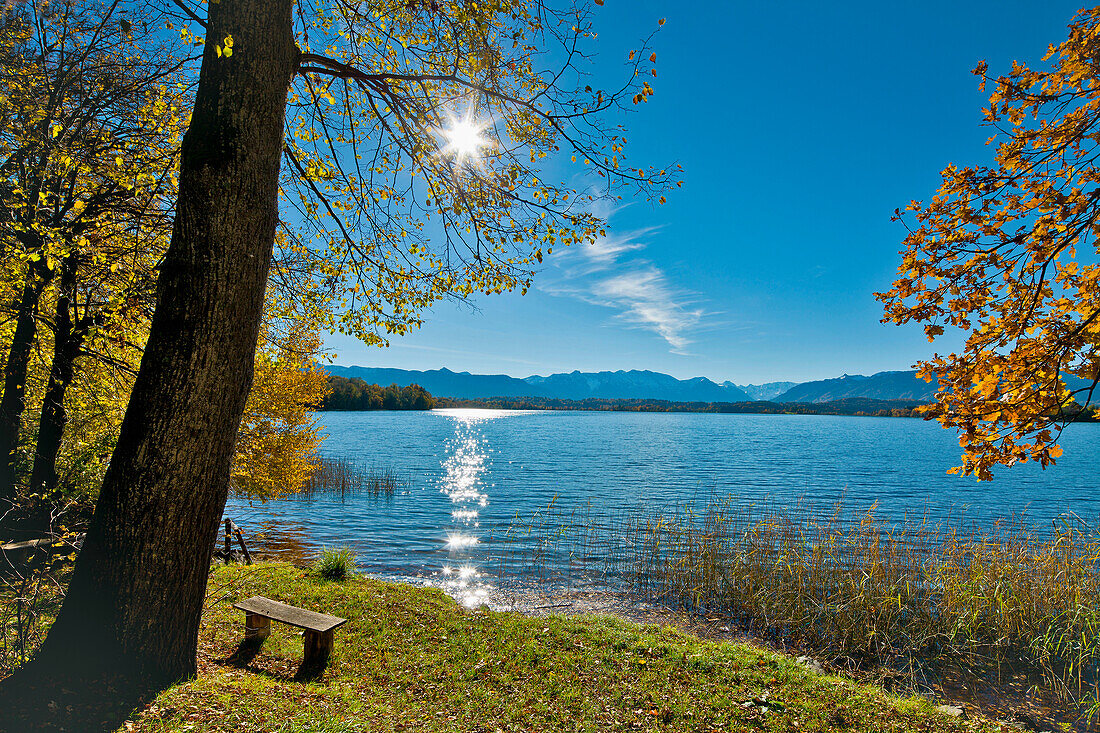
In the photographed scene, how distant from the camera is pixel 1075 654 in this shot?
28.9 feet

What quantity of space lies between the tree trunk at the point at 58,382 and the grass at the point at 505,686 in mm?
3474

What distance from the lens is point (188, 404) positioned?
12.9 feet

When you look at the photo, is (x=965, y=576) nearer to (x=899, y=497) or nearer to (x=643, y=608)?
(x=643, y=608)

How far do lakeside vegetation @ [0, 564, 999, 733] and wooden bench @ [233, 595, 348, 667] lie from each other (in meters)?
0.21

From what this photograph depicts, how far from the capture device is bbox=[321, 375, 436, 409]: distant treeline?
120438mm

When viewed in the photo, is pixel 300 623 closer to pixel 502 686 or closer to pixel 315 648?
pixel 315 648

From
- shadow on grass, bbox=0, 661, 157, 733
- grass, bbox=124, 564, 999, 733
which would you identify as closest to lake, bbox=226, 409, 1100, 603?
grass, bbox=124, 564, 999, 733

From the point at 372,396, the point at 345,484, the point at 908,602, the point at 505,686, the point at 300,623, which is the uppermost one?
the point at 372,396

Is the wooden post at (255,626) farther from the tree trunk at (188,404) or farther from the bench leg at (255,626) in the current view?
the tree trunk at (188,404)

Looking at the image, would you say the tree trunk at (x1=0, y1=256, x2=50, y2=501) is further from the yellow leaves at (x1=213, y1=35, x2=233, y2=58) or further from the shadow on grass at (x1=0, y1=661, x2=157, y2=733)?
the yellow leaves at (x1=213, y1=35, x2=233, y2=58)

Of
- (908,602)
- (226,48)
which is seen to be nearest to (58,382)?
(226,48)

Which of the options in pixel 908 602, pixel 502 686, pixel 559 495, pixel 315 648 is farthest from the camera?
pixel 559 495

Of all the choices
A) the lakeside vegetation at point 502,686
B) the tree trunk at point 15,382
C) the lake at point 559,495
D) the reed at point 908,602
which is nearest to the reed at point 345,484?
the lake at point 559,495

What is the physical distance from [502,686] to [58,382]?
8.37m
